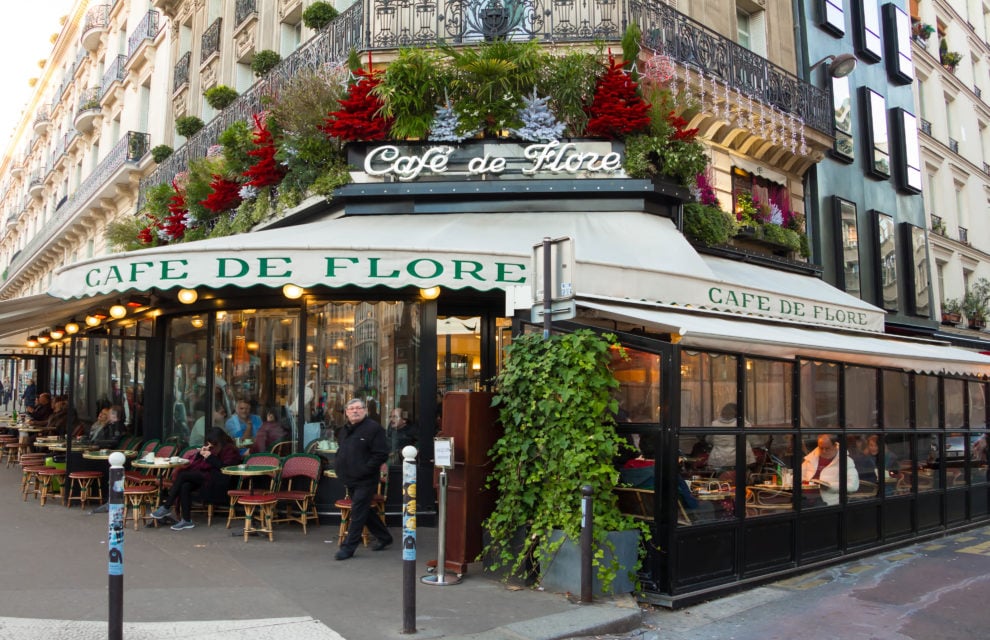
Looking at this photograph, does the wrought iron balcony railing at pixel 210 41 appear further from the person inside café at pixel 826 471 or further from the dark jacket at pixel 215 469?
the person inside café at pixel 826 471

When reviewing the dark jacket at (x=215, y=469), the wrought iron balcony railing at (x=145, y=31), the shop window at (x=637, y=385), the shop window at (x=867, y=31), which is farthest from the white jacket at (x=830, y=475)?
the wrought iron balcony railing at (x=145, y=31)

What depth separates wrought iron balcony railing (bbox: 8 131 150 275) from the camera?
71.6ft

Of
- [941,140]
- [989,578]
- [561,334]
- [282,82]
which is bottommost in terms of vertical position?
[989,578]

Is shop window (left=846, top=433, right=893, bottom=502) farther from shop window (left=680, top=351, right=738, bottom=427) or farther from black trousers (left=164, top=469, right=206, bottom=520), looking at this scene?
black trousers (left=164, top=469, right=206, bottom=520)

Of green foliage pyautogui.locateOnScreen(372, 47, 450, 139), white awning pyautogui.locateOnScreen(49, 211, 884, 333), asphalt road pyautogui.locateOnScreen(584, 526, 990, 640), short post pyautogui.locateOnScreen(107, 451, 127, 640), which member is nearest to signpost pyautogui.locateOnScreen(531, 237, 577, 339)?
white awning pyautogui.locateOnScreen(49, 211, 884, 333)

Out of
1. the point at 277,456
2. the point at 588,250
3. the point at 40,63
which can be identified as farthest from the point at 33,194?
A: the point at 588,250

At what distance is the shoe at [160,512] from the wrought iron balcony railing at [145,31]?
18.7 m

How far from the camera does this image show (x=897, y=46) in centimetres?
1916

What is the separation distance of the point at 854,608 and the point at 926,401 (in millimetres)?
5036

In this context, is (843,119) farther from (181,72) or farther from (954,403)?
(181,72)

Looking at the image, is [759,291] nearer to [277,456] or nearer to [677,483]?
[677,483]

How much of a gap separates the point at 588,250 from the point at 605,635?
15.5 feet

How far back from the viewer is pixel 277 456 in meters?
10.1

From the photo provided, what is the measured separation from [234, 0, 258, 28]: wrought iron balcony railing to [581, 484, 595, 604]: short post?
1488 centimetres
